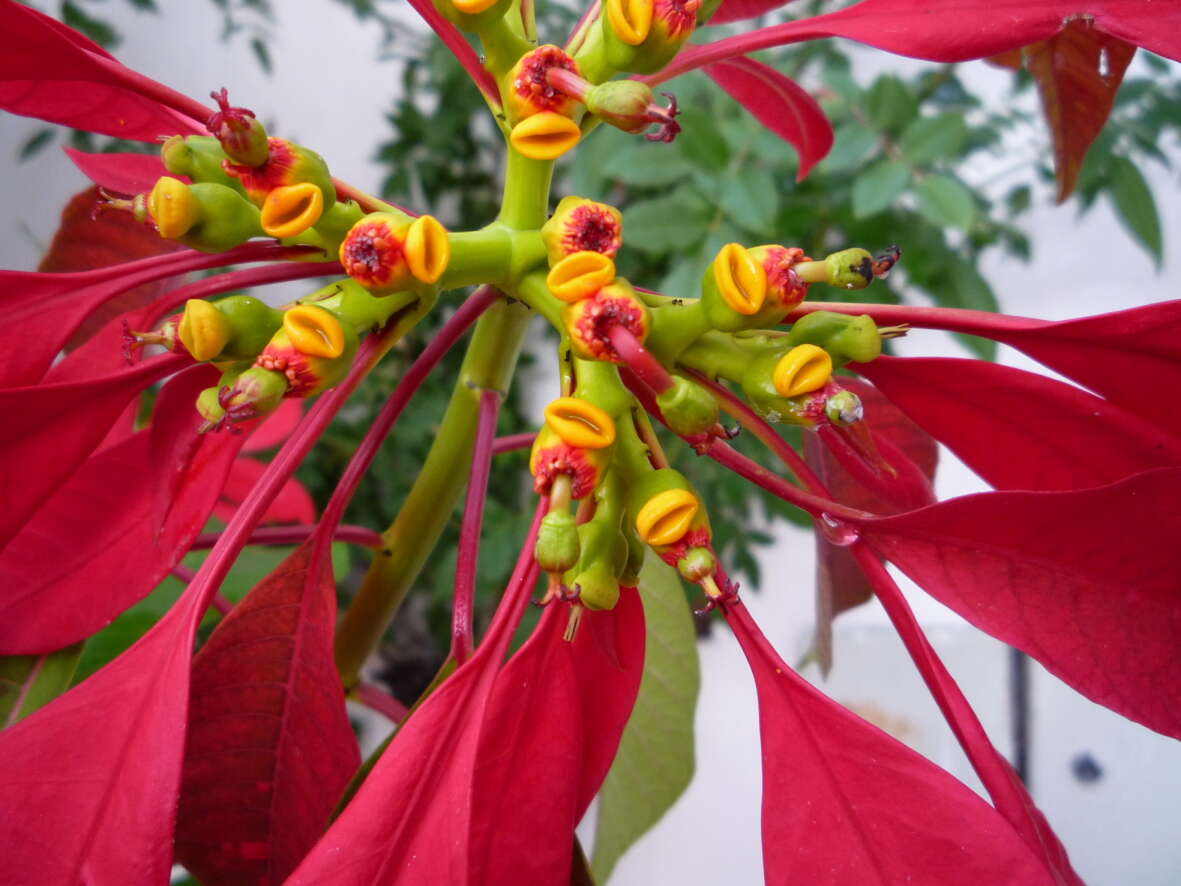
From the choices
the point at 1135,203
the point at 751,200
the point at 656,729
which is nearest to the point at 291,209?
the point at 656,729

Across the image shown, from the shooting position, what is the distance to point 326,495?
116 cm

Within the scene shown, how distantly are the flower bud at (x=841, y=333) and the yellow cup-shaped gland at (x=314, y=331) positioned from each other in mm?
131

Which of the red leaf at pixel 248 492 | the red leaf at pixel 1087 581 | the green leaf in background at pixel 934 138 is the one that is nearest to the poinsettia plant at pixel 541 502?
the red leaf at pixel 1087 581

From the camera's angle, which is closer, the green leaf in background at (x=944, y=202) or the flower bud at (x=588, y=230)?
the flower bud at (x=588, y=230)

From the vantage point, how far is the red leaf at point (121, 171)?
0.34 meters

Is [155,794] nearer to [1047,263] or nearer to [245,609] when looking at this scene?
[245,609]

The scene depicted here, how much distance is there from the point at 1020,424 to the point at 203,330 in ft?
0.82

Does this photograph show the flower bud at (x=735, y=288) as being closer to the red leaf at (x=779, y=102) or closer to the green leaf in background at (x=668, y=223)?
the red leaf at (x=779, y=102)

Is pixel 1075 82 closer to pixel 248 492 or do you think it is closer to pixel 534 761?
pixel 534 761

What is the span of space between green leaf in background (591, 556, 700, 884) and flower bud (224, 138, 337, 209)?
26 centimetres

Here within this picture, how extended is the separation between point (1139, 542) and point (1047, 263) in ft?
3.20

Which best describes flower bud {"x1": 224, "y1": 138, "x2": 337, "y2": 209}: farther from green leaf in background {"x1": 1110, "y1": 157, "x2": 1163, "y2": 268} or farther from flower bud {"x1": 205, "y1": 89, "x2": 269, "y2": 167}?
green leaf in background {"x1": 1110, "y1": 157, "x2": 1163, "y2": 268}

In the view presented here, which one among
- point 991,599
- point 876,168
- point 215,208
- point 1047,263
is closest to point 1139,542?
point 991,599


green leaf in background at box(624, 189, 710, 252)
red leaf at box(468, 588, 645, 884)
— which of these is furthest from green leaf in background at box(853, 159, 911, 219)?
red leaf at box(468, 588, 645, 884)
